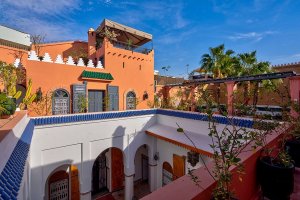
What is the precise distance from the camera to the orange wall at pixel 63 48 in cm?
1399

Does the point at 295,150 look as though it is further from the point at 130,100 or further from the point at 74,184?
the point at 130,100

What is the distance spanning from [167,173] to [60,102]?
8.14 meters

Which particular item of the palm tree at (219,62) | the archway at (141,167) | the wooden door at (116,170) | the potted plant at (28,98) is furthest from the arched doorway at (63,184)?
the palm tree at (219,62)

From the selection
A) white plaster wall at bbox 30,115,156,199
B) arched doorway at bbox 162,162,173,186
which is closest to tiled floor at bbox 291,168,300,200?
arched doorway at bbox 162,162,173,186

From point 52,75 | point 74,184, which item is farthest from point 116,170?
point 52,75

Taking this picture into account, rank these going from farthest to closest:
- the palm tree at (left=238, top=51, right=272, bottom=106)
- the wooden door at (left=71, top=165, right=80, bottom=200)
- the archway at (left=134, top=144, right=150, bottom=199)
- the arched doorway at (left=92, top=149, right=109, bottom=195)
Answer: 1. the palm tree at (left=238, top=51, right=272, bottom=106)
2. the archway at (left=134, top=144, right=150, bottom=199)
3. the arched doorway at (left=92, top=149, right=109, bottom=195)
4. the wooden door at (left=71, top=165, right=80, bottom=200)

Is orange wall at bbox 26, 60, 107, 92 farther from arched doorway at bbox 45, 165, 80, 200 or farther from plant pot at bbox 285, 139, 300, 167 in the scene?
plant pot at bbox 285, 139, 300, 167

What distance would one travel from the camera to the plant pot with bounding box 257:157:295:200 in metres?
2.74

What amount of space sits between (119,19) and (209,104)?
15.1 meters

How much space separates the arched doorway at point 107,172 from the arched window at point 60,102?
13.5 ft

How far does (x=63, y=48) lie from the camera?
14711 mm

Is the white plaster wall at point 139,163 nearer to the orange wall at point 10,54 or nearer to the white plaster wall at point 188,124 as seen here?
the white plaster wall at point 188,124

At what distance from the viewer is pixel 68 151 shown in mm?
7871

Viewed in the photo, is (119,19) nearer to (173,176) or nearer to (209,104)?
(173,176)
